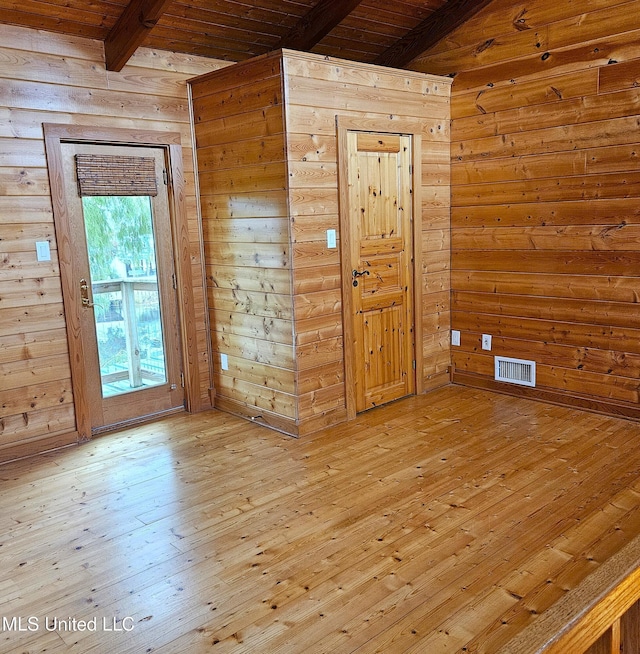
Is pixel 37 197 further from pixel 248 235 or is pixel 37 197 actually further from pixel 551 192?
pixel 551 192

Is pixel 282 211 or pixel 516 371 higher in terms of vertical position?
pixel 282 211

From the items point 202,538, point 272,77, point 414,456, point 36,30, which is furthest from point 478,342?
point 36,30

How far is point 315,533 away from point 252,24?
129 inches

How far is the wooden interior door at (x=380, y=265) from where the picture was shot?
4.25 metres

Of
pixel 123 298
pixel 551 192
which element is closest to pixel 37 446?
pixel 123 298

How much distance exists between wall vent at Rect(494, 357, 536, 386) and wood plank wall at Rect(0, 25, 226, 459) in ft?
10.1

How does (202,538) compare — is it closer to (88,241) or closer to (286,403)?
(286,403)

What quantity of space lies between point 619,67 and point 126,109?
124 inches

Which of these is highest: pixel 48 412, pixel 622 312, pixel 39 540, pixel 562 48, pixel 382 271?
pixel 562 48

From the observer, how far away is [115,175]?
4.14 m

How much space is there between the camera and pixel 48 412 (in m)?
3.98

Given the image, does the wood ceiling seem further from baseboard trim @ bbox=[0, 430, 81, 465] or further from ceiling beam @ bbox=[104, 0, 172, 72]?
baseboard trim @ bbox=[0, 430, 81, 465]

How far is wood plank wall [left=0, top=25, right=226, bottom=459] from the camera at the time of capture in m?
3.69

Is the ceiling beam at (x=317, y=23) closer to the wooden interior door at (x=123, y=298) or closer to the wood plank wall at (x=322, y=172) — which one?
the wood plank wall at (x=322, y=172)
